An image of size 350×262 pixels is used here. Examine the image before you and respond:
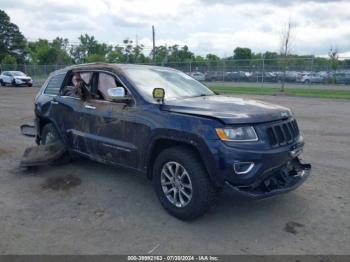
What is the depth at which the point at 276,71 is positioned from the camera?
28.7 metres

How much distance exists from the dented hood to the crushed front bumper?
0.59 metres

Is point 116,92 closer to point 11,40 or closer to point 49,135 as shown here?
point 49,135

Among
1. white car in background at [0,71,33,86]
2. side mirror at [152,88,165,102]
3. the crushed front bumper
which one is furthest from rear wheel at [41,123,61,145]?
white car in background at [0,71,33,86]

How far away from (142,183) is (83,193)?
884 millimetres

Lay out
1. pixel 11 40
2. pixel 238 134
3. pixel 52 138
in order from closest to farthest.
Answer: pixel 238 134
pixel 52 138
pixel 11 40

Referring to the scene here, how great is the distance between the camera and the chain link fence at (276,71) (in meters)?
26.2

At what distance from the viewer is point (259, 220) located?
405 cm

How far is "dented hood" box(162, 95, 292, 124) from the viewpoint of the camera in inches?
147

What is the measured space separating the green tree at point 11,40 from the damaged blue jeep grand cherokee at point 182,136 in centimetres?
6900

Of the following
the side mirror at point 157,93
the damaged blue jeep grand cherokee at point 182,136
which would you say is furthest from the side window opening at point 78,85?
the side mirror at point 157,93

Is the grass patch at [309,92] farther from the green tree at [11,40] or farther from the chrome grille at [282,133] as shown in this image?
the green tree at [11,40]

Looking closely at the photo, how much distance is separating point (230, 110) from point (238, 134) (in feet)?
1.21

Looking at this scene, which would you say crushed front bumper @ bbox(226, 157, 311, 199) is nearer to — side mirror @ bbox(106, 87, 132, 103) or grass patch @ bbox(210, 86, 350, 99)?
side mirror @ bbox(106, 87, 132, 103)

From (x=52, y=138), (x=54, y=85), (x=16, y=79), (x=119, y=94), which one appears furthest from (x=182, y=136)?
(x=16, y=79)
